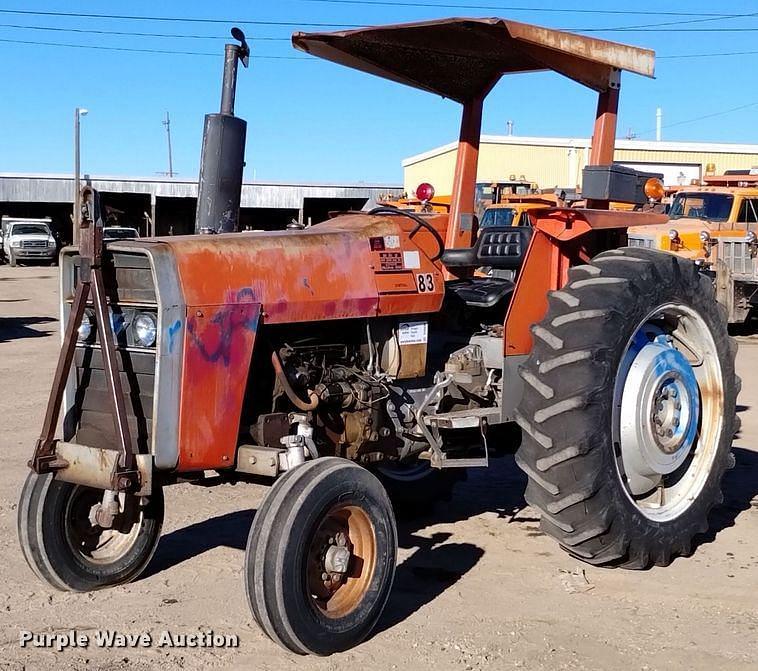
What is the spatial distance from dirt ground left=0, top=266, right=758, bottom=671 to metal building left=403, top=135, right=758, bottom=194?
96.1 feet

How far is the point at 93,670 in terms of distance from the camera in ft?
12.4

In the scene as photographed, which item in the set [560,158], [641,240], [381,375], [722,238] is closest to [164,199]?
[560,158]

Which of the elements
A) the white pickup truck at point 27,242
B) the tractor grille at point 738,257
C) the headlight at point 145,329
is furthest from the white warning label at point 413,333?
the white pickup truck at point 27,242

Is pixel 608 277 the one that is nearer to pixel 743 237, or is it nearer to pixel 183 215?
pixel 743 237

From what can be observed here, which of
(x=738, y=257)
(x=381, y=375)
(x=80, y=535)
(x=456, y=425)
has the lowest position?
(x=80, y=535)

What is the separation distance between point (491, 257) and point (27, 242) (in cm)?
3408

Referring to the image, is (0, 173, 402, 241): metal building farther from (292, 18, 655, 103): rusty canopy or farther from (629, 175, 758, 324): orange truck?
(292, 18, 655, 103): rusty canopy

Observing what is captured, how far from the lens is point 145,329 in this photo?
13.2ft

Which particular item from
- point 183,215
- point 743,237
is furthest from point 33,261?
point 743,237

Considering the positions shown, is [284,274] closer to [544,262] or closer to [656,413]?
[544,262]

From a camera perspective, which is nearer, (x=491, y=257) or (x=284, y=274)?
(x=284, y=274)

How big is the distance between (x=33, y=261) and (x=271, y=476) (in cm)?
3516

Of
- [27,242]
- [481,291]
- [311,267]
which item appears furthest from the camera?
[27,242]

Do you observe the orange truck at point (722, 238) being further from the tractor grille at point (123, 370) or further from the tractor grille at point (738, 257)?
the tractor grille at point (123, 370)
